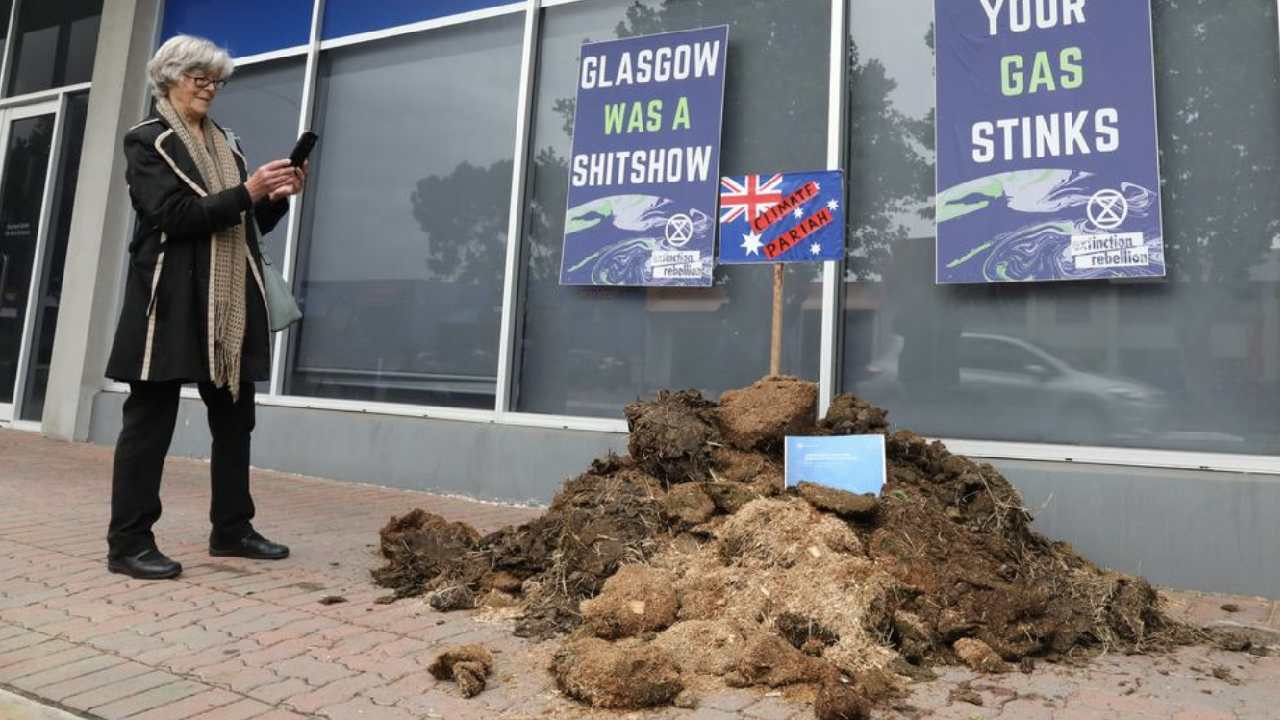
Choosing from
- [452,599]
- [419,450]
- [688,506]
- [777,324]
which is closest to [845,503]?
[688,506]

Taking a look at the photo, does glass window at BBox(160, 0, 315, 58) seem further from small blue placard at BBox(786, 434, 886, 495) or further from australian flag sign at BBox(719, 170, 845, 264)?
small blue placard at BBox(786, 434, 886, 495)

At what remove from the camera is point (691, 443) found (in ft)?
12.9

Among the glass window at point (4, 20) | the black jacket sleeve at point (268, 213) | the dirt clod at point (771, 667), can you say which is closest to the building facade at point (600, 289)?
the glass window at point (4, 20)

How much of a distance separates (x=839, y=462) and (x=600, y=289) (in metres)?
2.71

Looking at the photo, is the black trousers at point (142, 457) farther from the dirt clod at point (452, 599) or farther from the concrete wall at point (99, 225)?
the concrete wall at point (99, 225)

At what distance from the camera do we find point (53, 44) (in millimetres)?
9375

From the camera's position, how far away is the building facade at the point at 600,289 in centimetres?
439

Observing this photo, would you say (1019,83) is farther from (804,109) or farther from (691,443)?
(691,443)

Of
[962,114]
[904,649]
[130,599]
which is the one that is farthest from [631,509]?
[962,114]

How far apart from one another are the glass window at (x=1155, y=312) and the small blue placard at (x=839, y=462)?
4.47 feet

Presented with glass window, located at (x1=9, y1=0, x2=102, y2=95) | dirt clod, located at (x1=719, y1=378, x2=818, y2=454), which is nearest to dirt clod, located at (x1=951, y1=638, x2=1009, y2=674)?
dirt clod, located at (x1=719, y1=378, x2=818, y2=454)

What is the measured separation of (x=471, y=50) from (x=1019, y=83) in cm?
415

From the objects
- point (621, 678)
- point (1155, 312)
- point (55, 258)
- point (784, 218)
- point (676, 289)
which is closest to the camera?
point (621, 678)

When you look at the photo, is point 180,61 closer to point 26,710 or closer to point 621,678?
point 26,710
